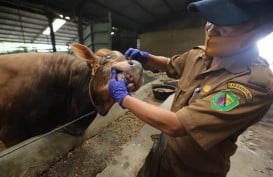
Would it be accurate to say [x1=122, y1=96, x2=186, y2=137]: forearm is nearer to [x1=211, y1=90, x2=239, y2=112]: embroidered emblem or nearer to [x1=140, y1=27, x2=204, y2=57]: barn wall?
[x1=211, y1=90, x2=239, y2=112]: embroidered emblem

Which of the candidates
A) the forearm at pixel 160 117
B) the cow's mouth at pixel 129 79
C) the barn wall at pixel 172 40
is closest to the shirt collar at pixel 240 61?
the forearm at pixel 160 117

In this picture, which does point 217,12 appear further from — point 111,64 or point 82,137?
point 82,137

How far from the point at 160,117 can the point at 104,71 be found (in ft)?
1.89

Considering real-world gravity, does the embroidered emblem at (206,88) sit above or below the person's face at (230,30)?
below

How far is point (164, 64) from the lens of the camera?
5.74ft

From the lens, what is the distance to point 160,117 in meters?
0.95

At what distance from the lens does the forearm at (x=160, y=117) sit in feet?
3.08

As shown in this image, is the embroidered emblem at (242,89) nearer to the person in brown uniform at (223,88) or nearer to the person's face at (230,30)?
the person in brown uniform at (223,88)

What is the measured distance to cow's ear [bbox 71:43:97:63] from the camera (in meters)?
1.36

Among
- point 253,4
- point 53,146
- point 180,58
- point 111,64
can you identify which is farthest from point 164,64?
point 53,146

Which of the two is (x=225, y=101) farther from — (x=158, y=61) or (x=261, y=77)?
(x=158, y=61)

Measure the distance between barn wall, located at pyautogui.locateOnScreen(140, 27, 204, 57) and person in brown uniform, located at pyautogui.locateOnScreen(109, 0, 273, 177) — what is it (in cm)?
996

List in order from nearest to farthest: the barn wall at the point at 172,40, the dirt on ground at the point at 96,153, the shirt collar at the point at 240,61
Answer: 1. the shirt collar at the point at 240,61
2. the dirt on ground at the point at 96,153
3. the barn wall at the point at 172,40

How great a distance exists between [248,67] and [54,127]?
1499 millimetres
